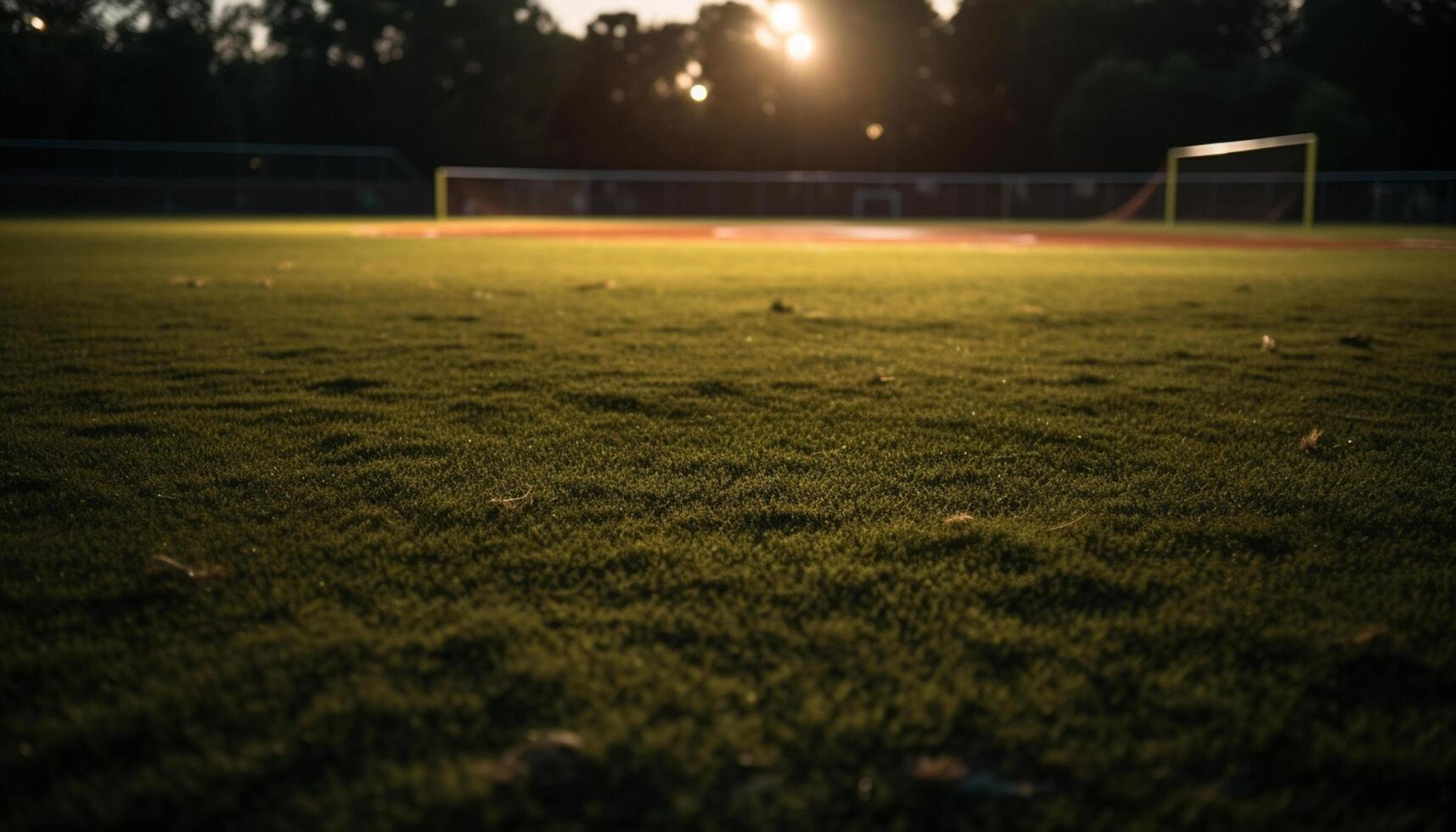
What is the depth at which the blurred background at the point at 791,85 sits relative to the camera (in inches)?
1699

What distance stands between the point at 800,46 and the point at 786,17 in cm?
202

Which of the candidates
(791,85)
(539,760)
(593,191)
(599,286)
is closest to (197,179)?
(593,191)

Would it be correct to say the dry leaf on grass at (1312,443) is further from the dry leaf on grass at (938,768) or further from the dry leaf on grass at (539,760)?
the dry leaf on grass at (539,760)

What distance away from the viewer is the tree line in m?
44.4

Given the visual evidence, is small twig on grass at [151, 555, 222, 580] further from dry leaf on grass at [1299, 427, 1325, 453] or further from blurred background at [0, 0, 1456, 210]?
blurred background at [0, 0, 1456, 210]

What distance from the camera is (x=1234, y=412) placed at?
4.04m

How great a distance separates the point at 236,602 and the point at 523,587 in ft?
1.87

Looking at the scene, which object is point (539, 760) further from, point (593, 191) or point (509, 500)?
point (593, 191)

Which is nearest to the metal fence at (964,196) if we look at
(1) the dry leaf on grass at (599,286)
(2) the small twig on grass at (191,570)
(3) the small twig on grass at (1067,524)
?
(1) the dry leaf on grass at (599,286)

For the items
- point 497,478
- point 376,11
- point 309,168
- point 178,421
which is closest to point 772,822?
point 497,478

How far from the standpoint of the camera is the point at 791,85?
171 feet

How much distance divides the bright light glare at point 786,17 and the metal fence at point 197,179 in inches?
822

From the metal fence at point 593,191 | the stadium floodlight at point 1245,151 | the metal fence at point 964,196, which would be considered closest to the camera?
the stadium floodlight at point 1245,151

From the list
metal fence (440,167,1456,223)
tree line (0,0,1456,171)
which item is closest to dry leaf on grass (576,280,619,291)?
metal fence (440,167,1456,223)
